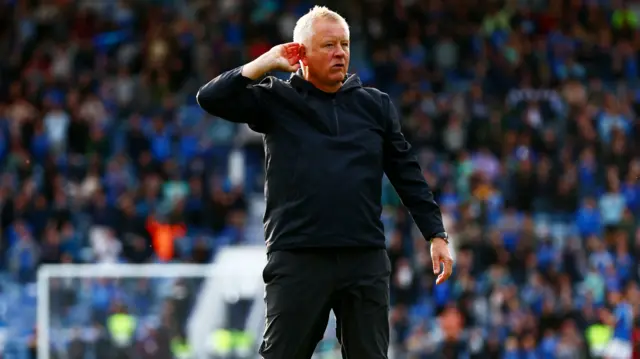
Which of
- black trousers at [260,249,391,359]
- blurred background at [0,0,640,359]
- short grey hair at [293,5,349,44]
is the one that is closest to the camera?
black trousers at [260,249,391,359]

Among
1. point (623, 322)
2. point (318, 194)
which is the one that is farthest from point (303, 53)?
point (623, 322)

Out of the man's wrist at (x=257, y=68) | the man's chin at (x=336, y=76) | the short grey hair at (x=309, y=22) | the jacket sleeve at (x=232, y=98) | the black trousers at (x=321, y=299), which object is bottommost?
the black trousers at (x=321, y=299)

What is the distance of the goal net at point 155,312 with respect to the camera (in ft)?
45.0

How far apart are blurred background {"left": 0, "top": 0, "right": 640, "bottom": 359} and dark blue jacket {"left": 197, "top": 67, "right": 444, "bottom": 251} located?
7.67m

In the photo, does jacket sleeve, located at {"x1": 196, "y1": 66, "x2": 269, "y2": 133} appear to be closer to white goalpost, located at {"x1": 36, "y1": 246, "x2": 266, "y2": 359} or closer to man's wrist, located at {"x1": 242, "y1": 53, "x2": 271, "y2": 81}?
man's wrist, located at {"x1": 242, "y1": 53, "x2": 271, "y2": 81}

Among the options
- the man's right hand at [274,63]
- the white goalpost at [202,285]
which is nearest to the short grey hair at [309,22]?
the man's right hand at [274,63]

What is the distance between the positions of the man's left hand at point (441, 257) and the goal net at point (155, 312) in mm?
7586

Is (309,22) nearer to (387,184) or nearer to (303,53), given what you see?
(303,53)

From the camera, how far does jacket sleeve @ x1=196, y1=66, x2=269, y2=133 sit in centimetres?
569

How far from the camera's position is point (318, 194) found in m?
5.70

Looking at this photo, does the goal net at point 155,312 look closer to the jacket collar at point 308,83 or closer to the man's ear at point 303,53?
the jacket collar at point 308,83

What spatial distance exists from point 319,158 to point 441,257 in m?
0.63

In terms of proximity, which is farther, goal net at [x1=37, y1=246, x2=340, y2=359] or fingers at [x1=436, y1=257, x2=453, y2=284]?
goal net at [x1=37, y1=246, x2=340, y2=359]

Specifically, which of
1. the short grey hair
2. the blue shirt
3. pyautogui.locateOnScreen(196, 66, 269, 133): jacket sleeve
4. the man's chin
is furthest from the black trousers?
the blue shirt
